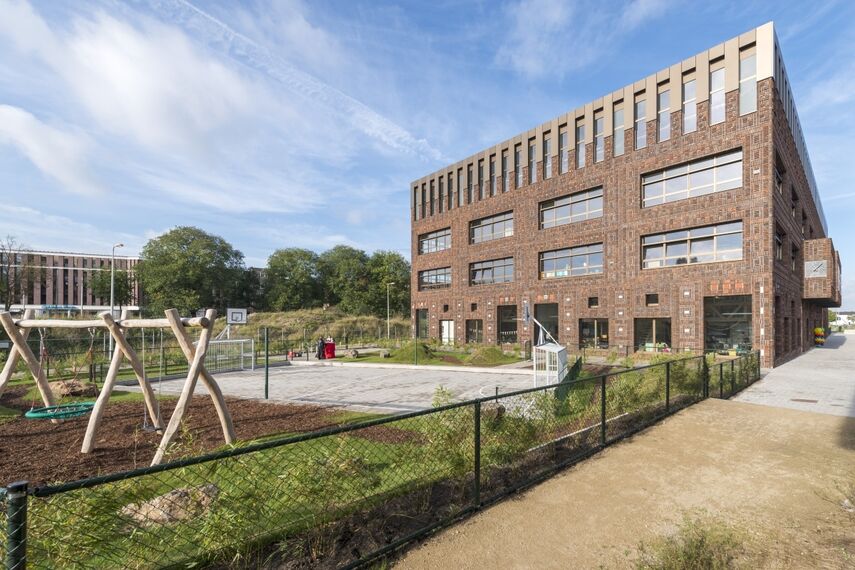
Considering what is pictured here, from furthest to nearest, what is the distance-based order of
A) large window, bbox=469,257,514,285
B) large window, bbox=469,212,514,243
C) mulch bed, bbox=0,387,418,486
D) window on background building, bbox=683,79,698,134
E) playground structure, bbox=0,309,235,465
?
large window, bbox=469,212,514,243 < large window, bbox=469,257,514,285 < window on background building, bbox=683,79,698,134 < playground structure, bbox=0,309,235,465 < mulch bed, bbox=0,387,418,486

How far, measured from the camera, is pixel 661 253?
86.5 ft

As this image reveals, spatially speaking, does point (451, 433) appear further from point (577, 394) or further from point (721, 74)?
point (721, 74)

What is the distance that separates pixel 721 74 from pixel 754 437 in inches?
950

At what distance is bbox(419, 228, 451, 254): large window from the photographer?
42844 millimetres

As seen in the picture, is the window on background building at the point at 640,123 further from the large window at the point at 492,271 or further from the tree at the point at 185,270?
the tree at the point at 185,270

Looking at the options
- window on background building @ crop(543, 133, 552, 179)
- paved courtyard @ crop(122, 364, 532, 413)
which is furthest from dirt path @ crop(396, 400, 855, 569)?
window on background building @ crop(543, 133, 552, 179)

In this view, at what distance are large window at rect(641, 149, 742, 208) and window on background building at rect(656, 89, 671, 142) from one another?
2.18 meters

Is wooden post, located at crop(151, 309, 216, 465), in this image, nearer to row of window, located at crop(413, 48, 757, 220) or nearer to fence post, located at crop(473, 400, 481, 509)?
fence post, located at crop(473, 400, 481, 509)

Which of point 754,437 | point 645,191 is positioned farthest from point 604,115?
point 754,437

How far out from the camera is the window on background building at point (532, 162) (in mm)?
34281

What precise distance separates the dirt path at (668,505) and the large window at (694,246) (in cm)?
1836

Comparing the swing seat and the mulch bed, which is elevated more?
the swing seat

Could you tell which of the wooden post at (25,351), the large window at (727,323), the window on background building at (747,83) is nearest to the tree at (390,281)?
the large window at (727,323)

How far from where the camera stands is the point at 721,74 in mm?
23844
